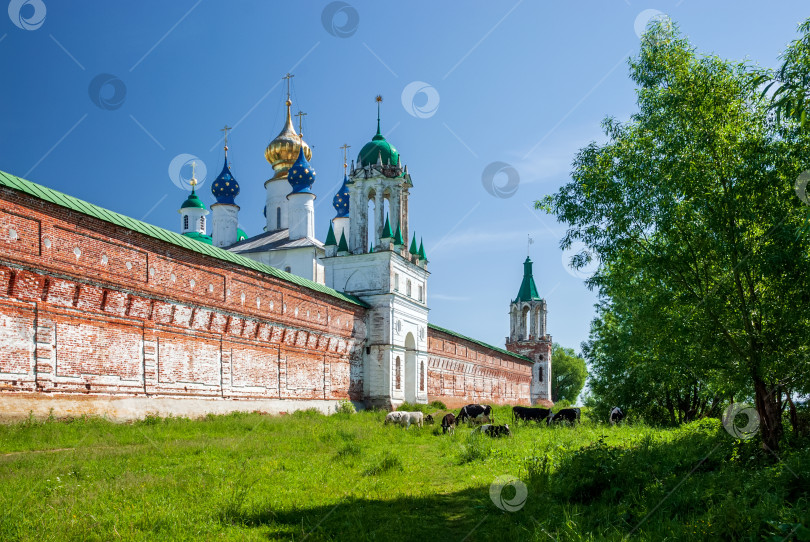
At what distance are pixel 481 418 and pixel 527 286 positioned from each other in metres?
43.3

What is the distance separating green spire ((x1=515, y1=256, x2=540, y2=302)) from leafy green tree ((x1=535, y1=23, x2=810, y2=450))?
165 ft

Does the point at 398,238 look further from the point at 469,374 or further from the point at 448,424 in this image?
the point at 448,424

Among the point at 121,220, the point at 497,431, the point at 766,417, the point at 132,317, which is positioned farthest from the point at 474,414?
the point at 121,220

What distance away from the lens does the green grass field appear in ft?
20.1

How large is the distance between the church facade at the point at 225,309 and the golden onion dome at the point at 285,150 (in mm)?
93

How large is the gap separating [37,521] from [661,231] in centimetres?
964

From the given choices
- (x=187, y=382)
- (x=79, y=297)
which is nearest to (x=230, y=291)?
(x=187, y=382)

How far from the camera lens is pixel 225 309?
20.0 m

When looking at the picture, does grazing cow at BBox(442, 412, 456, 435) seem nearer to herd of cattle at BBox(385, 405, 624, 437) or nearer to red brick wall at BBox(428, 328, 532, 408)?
herd of cattle at BBox(385, 405, 624, 437)

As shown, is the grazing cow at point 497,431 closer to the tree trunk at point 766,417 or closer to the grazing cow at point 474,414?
the grazing cow at point 474,414

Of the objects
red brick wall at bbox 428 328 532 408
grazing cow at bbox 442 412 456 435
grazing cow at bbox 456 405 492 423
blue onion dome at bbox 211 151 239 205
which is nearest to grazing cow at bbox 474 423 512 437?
grazing cow at bbox 442 412 456 435

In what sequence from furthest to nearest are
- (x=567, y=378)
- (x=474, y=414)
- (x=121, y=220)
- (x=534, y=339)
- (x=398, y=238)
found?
(x=567, y=378) → (x=534, y=339) → (x=398, y=238) → (x=474, y=414) → (x=121, y=220)

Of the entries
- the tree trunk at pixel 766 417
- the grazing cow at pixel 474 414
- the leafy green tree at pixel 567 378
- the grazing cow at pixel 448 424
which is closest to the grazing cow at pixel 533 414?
the grazing cow at pixel 474 414

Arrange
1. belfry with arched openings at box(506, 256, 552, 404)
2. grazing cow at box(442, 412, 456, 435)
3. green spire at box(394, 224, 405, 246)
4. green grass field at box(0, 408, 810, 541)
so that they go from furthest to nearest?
belfry with arched openings at box(506, 256, 552, 404) → green spire at box(394, 224, 405, 246) → grazing cow at box(442, 412, 456, 435) → green grass field at box(0, 408, 810, 541)
